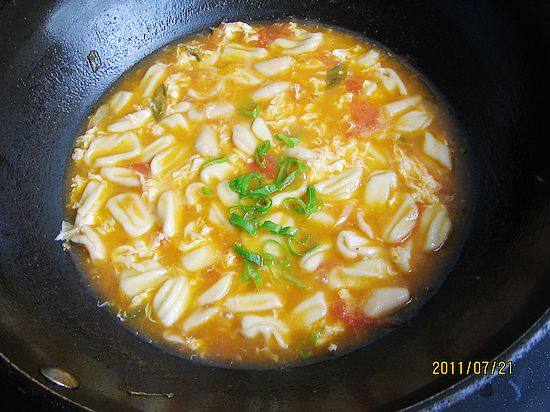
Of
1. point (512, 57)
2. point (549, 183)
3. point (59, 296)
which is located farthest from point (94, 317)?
point (512, 57)

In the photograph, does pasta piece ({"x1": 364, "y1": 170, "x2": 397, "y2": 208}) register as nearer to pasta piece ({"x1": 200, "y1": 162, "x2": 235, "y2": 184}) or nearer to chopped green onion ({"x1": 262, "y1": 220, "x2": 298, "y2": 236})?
chopped green onion ({"x1": 262, "y1": 220, "x2": 298, "y2": 236})

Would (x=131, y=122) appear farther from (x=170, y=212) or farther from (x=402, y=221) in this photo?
(x=402, y=221)

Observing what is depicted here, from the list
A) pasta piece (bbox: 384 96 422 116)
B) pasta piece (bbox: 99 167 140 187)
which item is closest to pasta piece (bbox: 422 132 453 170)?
pasta piece (bbox: 384 96 422 116)

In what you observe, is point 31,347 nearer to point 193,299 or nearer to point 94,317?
point 94,317

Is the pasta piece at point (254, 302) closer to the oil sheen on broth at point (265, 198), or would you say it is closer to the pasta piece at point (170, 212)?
the oil sheen on broth at point (265, 198)

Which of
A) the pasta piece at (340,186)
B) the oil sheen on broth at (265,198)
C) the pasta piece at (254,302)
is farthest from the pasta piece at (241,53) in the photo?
the pasta piece at (254,302)

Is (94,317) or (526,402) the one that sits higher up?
(94,317)
